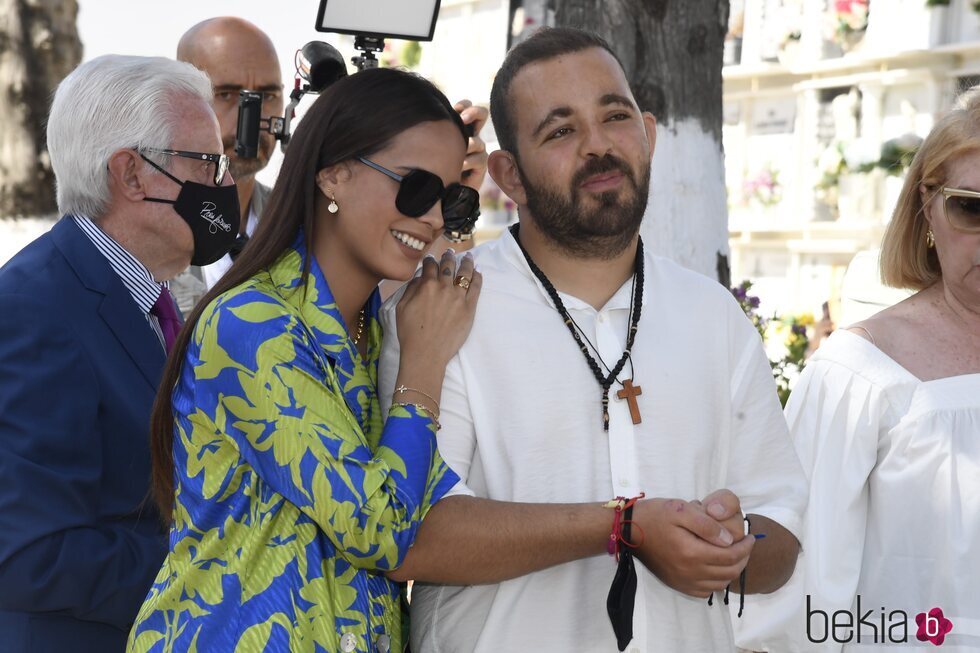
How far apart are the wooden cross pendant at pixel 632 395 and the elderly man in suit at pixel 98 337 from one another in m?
1.14

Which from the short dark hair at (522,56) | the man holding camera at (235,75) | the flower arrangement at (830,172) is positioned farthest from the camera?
the flower arrangement at (830,172)

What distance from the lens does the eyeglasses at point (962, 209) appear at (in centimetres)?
333

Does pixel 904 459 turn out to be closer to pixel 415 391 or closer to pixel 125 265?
pixel 415 391

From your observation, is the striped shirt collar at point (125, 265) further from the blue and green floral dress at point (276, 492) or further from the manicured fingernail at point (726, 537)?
the manicured fingernail at point (726, 537)

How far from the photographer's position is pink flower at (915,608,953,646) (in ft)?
10.3

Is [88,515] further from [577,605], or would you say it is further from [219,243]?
[577,605]

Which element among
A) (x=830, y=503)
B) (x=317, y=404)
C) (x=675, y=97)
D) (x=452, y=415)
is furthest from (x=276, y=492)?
(x=675, y=97)

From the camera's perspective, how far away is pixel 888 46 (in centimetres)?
1551

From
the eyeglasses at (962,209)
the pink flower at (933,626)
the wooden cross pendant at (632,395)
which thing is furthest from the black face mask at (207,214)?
the pink flower at (933,626)

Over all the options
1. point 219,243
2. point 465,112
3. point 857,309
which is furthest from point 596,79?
point 857,309

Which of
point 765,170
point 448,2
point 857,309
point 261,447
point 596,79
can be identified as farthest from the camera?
point 448,2

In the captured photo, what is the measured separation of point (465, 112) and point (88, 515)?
149 centimetres

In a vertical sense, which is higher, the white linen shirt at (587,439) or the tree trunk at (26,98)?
the tree trunk at (26,98)

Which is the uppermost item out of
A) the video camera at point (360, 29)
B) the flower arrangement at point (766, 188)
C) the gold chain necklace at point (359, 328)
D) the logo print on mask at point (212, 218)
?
the video camera at point (360, 29)
